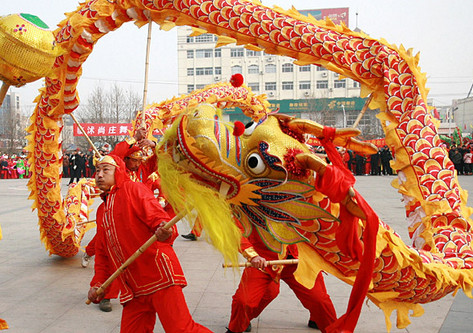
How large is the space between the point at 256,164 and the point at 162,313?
3.67 feet

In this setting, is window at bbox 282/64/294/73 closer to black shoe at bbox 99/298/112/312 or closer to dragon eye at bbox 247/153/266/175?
black shoe at bbox 99/298/112/312

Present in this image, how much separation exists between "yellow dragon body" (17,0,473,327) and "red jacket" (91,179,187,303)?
0.71 metres

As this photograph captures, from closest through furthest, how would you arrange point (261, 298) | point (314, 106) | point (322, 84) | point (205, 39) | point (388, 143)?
point (388, 143)
point (261, 298)
point (314, 106)
point (205, 39)
point (322, 84)

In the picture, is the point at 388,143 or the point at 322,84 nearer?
the point at 388,143

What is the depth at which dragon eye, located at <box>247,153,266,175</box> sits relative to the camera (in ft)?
7.46

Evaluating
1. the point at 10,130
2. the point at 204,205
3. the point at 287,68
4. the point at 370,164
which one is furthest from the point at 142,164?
the point at 287,68

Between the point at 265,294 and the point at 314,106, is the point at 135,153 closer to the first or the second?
the point at 265,294

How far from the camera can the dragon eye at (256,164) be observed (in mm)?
2273

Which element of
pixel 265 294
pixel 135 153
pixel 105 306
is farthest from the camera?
pixel 135 153

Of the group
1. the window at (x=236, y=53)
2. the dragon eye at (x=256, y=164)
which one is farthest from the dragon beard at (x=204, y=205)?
the window at (x=236, y=53)

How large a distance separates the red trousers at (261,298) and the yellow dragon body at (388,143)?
2.52ft

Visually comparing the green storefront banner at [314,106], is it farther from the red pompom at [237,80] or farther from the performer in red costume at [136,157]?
the red pompom at [237,80]

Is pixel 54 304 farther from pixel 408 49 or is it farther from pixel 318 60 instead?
pixel 408 49

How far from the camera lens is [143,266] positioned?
2.91 metres
